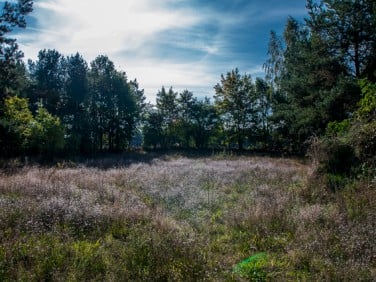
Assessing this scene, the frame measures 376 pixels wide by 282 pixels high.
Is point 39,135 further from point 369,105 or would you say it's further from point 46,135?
point 369,105

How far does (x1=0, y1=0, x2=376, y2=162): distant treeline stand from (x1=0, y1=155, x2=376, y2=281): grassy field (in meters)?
5.14

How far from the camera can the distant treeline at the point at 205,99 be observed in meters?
17.2

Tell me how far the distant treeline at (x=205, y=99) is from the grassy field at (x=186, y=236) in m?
5.14

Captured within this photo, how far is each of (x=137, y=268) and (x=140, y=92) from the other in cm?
4699

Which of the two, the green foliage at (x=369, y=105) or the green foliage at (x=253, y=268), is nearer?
the green foliage at (x=253, y=268)

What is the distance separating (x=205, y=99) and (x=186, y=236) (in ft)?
138

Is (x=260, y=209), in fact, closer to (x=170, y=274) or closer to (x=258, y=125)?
(x=170, y=274)

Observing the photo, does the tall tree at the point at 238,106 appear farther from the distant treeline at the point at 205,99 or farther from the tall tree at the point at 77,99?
the tall tree at the point at 77,99

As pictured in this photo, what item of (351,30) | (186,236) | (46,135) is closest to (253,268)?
(186,236)

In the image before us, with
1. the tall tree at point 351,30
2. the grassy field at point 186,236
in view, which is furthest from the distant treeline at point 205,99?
the grassy field at point 186,236

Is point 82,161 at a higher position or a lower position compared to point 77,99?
lower

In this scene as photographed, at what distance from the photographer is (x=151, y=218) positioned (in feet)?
18.8

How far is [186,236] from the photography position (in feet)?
15.7

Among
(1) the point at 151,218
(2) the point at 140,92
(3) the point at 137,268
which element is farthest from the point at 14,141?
(2) the point at 140,92
